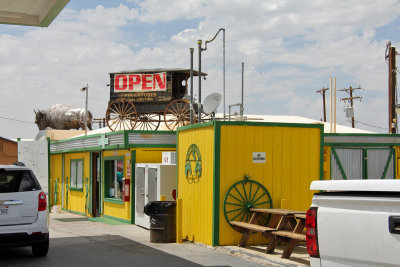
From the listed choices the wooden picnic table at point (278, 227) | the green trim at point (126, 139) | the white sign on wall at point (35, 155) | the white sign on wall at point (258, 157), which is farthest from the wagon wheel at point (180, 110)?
the wooden picnic table at point (278, 227)

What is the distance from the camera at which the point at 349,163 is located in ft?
50.2

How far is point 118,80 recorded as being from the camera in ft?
75.8

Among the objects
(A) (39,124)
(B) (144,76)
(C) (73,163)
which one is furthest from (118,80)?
(A) (39,124)

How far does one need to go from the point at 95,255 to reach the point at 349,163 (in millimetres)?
7398

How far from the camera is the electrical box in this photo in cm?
1493

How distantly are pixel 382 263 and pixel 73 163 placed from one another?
2007 centimetres

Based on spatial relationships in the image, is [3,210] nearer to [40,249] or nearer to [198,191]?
[40,249]

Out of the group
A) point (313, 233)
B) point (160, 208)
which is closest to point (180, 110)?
point (160, 208)

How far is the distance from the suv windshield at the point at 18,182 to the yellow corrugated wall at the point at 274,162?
3790 mm

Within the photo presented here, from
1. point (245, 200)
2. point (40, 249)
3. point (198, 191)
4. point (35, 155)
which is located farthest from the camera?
point (35, 155)

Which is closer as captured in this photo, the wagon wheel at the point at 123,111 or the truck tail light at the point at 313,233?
the truck tail light at the point at 313,233

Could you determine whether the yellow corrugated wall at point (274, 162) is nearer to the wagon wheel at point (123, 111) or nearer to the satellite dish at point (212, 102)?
the satellite dish at point (212, 102)

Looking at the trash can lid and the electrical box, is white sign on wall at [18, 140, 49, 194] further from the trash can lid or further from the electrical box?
the trash can lid

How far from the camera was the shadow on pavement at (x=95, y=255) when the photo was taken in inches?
400
